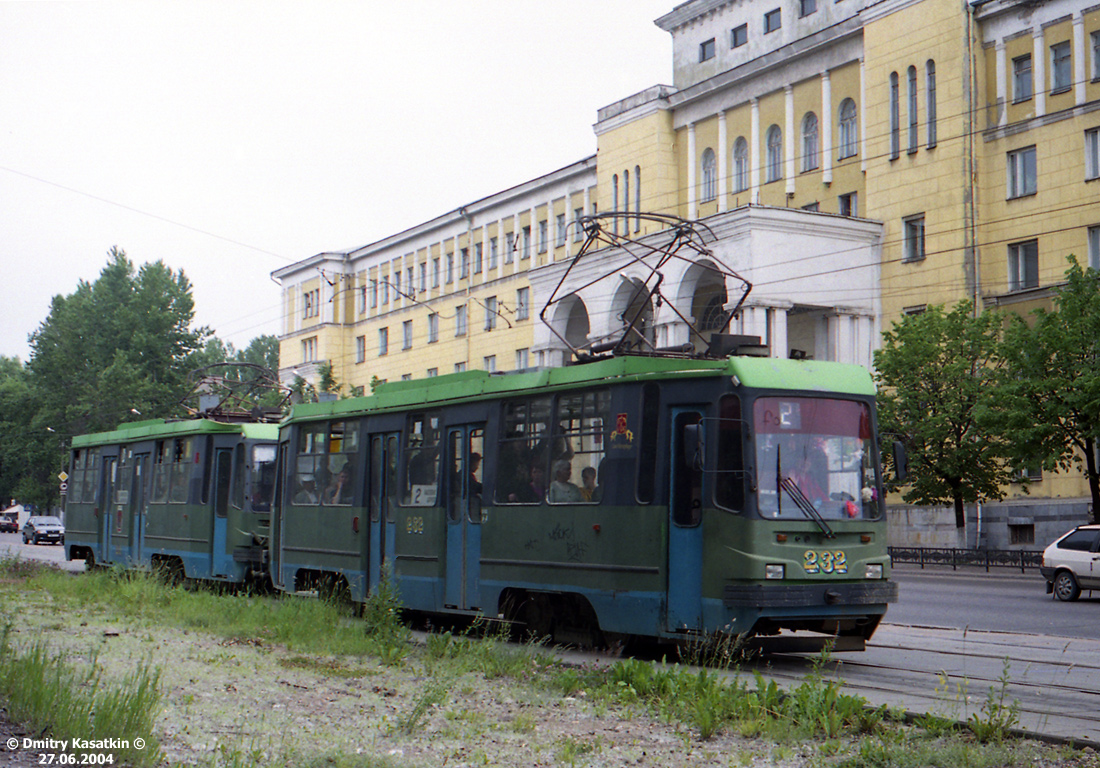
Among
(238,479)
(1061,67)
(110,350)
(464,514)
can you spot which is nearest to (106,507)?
(238,479)

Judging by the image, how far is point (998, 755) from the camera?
7.18 m

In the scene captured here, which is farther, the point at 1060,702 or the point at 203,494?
the point at 203,494

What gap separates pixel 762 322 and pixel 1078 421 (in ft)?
44.2

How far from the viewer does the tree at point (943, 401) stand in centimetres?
3458

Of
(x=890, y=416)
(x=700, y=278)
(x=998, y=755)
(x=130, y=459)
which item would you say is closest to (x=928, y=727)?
(x=998, y=755)

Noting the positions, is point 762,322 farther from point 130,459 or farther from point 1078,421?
point 130,459

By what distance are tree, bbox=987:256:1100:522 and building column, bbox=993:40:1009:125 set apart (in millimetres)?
12037

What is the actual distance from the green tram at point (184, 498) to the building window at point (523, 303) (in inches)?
1512

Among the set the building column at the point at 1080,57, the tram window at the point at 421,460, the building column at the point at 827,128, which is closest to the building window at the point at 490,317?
the building column at the point at 827,128

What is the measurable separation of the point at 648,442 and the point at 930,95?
3416cm

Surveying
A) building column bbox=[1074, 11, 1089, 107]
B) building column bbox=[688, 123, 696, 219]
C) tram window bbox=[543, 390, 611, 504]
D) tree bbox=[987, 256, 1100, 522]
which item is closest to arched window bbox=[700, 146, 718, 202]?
building column bbox=[688, 123, 696, 219]

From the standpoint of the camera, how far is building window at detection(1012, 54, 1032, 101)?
41.2m

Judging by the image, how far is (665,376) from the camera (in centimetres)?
1259

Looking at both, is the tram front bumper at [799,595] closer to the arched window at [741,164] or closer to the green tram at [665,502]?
the green tram at [665,502]
